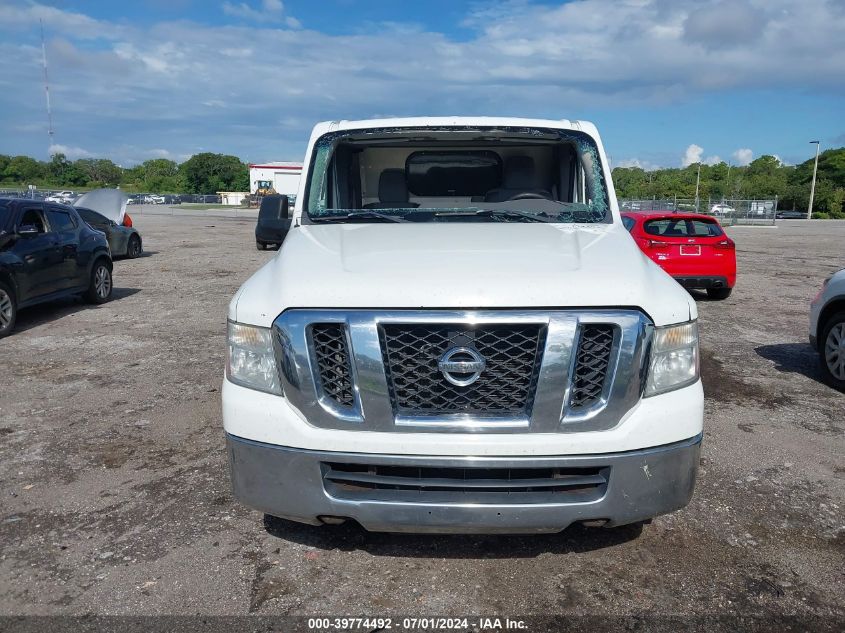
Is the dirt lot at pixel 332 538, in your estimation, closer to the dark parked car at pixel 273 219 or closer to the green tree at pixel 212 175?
the dark parked car at pixel 273 219

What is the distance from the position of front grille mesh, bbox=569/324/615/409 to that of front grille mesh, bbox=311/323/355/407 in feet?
2.96

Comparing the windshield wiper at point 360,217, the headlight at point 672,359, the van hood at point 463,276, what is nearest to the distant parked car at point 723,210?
A: the windshield wiper at point 360,217

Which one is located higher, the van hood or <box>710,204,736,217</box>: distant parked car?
the van hood

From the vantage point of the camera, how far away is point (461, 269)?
2895 mm

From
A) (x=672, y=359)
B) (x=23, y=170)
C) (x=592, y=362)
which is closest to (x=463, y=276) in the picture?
(x=592, y=362)

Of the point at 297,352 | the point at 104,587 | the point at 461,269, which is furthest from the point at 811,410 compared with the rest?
the point at 104,587

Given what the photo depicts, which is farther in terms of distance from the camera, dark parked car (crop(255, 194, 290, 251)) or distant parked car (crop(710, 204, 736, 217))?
distant parked car (crop(710, 204, 736, 217))

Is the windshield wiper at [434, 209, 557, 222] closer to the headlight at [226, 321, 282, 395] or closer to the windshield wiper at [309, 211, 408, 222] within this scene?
the windshield wiper at [309, 211, 408, 222]

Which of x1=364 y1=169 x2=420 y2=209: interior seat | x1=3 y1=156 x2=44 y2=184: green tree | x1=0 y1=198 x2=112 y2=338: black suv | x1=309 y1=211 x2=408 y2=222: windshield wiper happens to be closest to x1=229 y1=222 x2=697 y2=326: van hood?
x1=309 y1=211 x2=408 y2=222: windshield wiper

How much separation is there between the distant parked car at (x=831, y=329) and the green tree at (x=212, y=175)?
124876 mm

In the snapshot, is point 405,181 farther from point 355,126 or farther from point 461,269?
point 461,269

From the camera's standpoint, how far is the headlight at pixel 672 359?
2.80 metres

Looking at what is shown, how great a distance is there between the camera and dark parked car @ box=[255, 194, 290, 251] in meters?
4.15

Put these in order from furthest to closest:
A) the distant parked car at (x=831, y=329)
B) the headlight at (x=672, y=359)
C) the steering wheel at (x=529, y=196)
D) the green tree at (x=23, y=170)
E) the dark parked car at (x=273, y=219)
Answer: the green tree at (x=23, y=170)
the distant parked car at (x=831, y=329)
the steering wheel at (x=529, y=196)
the dark parked car at (x=273, y=219)
the headlight at (x=672, y=359)
